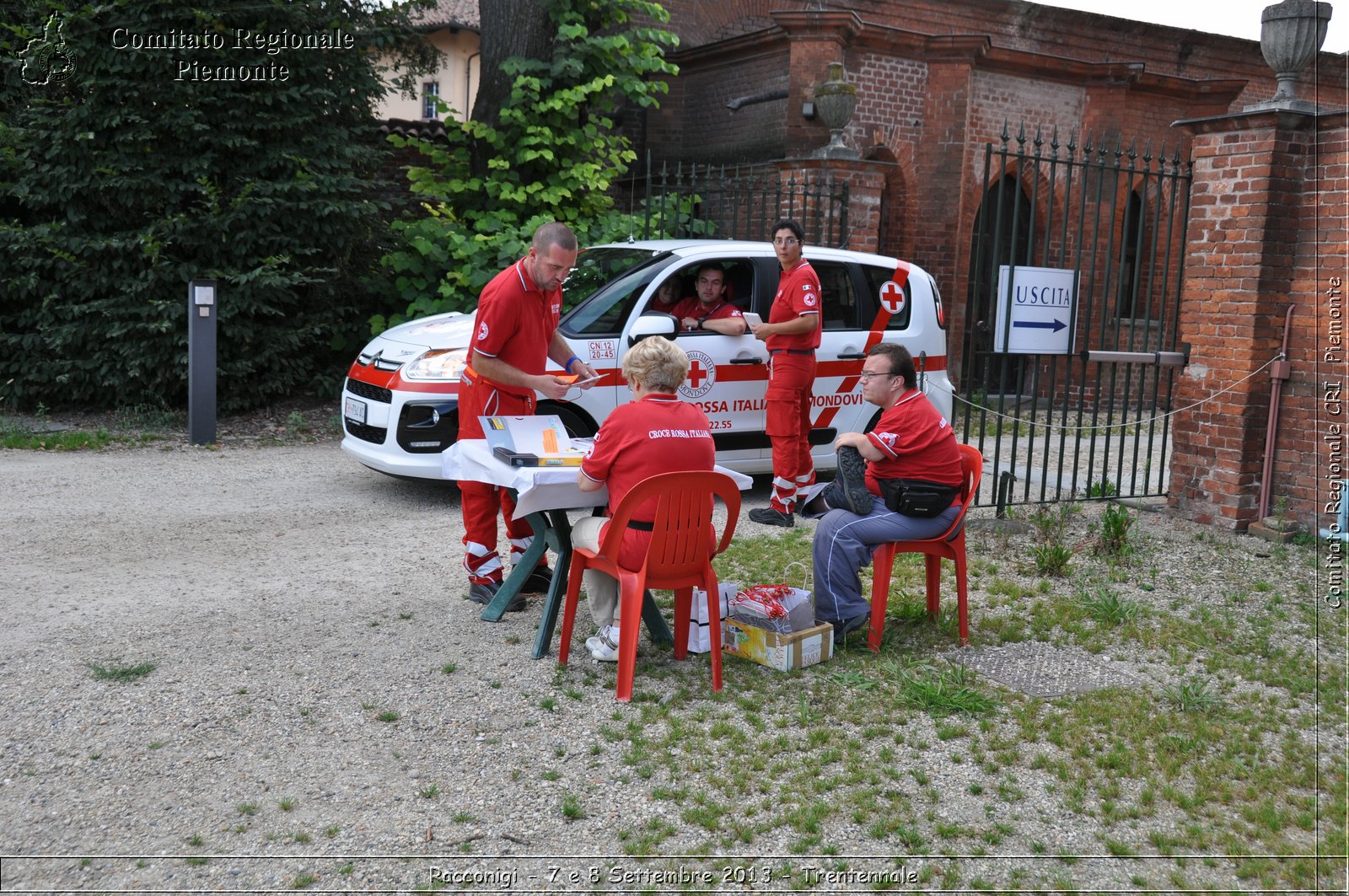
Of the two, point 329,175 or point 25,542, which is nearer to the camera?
point 25,542

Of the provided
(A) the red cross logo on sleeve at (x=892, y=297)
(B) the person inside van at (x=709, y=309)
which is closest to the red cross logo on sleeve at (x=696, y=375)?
(B) the person inside van at (x=709, y=309)

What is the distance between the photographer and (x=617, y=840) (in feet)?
11.7

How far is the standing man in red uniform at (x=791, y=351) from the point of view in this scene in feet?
25.2

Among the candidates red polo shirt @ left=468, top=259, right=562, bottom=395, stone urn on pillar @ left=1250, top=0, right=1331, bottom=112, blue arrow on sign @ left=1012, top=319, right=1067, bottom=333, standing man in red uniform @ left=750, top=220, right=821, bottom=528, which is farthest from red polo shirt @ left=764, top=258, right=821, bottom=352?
stone urn on pillar @ left=1250, top=0, right=1331, bottom=112

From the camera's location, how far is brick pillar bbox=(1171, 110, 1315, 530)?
7.82 meters

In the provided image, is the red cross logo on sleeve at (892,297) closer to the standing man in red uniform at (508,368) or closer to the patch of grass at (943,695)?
the standing man in red uniform at (508,368)

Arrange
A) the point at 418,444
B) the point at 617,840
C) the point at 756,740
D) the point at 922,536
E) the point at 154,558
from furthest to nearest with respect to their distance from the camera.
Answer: the point at 418,444
the point at 154,558
the point at 922,536
the point at 756,740
the point at 617,840

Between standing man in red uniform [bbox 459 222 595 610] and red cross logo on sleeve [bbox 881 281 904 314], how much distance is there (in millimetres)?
3714

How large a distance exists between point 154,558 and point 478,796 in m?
3.71

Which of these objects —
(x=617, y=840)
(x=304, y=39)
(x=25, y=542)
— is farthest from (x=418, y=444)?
(x=304, y=39)

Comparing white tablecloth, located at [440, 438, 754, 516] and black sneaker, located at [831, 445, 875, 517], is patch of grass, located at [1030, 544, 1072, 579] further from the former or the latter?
white tablecloth, located at [440, 438, 754, 516]

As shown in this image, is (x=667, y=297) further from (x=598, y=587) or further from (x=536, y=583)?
(x=598, y=587)

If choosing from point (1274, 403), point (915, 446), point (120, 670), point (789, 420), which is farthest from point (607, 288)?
point (1274, 403)

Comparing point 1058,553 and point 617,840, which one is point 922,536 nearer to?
point 1058,553
